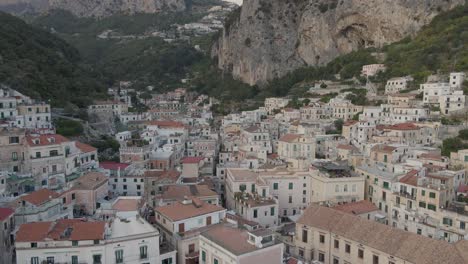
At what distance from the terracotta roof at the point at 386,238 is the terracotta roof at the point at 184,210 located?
20.8ft

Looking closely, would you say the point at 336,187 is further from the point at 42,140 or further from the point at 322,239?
the point at 42,140

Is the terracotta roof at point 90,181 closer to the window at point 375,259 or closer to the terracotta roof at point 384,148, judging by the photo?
the window at point 375,259

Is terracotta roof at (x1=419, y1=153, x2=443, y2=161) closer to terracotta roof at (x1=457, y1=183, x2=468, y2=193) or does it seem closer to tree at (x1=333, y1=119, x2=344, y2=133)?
terracotta roof at (x1=457, y1=183, x2=468, y2=193)

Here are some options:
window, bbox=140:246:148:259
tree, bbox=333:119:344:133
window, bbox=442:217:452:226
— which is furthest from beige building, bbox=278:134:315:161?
window, bbox=140:246:148:259

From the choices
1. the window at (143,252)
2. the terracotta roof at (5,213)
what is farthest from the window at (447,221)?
the terracotta roof at (5,213)

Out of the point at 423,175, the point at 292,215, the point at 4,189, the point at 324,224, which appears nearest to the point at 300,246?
the point at 324,224

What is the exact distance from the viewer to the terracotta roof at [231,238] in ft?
70.1

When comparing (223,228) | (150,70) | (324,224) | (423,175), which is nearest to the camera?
(223,228)

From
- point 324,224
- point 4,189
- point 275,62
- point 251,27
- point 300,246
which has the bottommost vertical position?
point 300,246

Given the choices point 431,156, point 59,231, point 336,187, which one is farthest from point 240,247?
point 431,156

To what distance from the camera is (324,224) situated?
2781cm

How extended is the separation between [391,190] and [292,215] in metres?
8.53

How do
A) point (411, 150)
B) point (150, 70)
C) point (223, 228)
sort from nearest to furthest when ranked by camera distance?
point (223, 228), point (411, 150), point (150, 70)

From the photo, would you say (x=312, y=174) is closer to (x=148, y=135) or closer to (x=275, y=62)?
(x=148, y=135)
